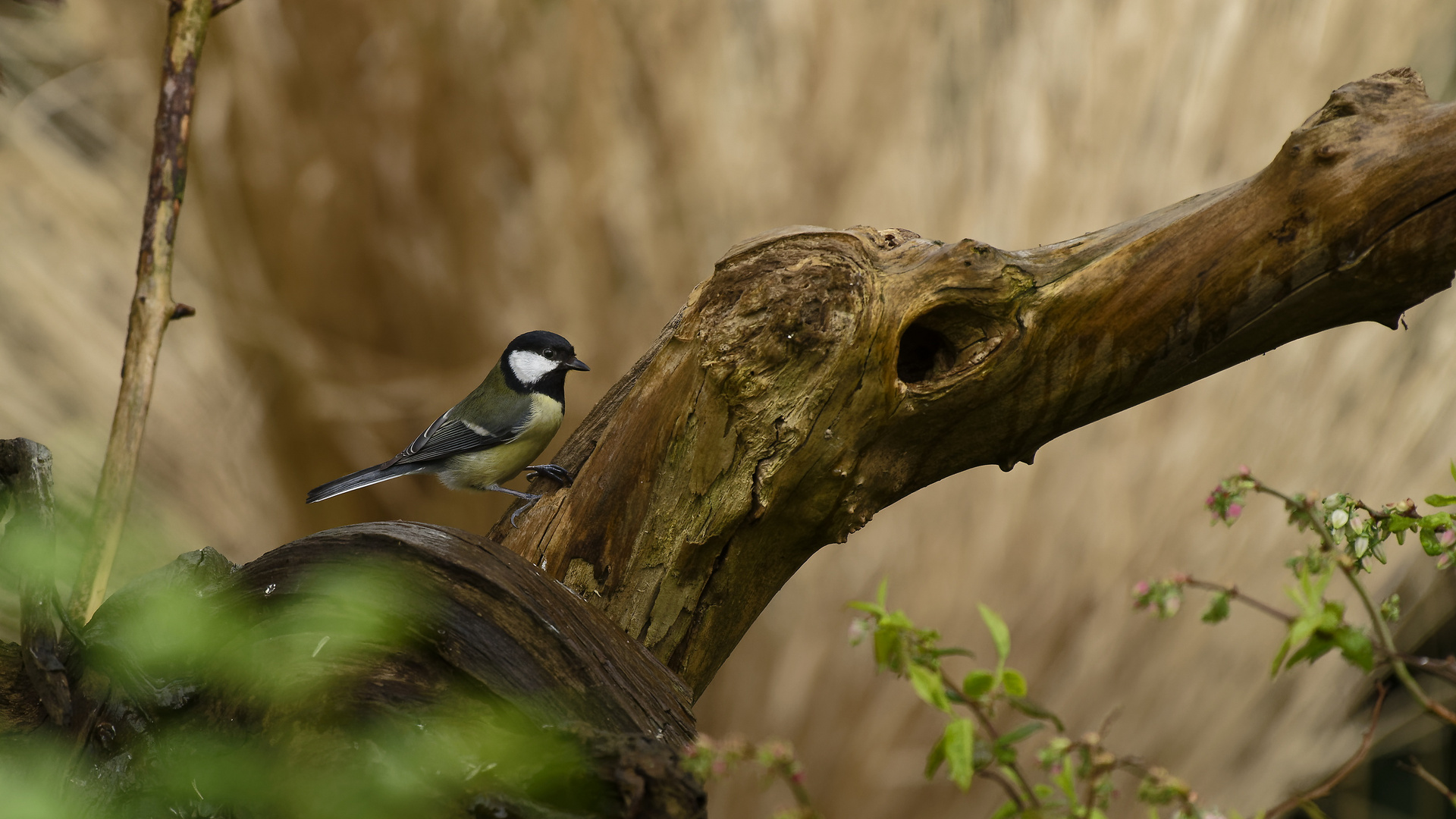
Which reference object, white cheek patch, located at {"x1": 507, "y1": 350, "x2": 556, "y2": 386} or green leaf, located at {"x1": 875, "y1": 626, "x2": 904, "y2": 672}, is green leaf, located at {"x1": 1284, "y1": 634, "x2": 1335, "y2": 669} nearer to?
green leaf, located at {"x1": 875, "y1": 626, "x2": 904, "y2": 672}

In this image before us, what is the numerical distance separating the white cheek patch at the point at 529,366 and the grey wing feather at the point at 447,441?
9 cm

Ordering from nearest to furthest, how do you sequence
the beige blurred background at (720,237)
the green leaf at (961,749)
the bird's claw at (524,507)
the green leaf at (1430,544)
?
1. the green leaf at (961,749)
2. the green leaf at (1430,544)
3. the bird's claw at (524,507)
4. the beige blurred background at (720,237)

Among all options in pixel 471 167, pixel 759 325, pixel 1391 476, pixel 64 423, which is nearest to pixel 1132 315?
pixel 759 325

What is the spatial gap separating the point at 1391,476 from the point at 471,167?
134cm

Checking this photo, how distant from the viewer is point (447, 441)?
4.24 feet

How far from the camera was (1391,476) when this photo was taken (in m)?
1.46

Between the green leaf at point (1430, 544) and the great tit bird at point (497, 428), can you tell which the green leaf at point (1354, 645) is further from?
the great tit bird at point (497, 428)

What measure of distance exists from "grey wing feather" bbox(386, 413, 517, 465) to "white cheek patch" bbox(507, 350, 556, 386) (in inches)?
3.6

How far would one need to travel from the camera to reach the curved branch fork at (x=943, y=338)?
78 cm

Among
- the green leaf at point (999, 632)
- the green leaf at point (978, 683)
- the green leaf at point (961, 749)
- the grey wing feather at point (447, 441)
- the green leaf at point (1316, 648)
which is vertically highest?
the grey wing feather at point (447, 441)

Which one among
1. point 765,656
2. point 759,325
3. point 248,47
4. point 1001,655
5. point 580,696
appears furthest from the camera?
point 765,656

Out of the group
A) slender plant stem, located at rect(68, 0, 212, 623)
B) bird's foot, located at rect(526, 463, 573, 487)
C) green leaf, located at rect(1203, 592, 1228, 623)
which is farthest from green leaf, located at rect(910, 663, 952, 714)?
slender plant stem, located at rect(68, 0, 212, 623)

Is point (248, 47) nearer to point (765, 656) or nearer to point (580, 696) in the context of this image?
point (580, 696)

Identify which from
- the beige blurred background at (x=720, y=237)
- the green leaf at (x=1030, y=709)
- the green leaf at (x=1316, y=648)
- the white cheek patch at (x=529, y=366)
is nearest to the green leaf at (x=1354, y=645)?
the green leaf at (x=1316, y=648)
